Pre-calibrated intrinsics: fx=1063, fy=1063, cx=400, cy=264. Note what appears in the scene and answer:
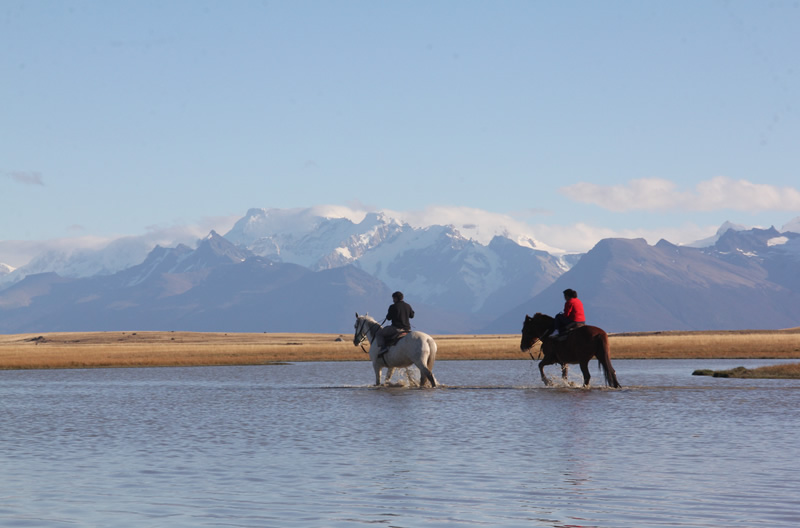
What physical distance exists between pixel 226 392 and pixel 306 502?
970 inches

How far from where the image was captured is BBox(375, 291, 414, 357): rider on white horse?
3625 centimetres

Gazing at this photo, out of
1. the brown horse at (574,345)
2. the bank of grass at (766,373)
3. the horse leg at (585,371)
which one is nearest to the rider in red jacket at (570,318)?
the brown horse at (574,345)

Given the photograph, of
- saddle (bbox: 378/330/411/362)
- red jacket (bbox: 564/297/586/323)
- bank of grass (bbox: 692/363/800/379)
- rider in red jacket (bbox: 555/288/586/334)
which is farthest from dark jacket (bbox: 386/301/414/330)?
bank of grass (bbox: 692/363/800/379)

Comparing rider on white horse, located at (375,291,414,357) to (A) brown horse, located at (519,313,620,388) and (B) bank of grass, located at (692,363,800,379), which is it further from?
(B) bank of grass, located at (692,363,800,379)

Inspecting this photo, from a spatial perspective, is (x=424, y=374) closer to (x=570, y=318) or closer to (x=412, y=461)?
(x=570, y=318)

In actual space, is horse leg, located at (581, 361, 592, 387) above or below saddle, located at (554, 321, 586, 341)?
below

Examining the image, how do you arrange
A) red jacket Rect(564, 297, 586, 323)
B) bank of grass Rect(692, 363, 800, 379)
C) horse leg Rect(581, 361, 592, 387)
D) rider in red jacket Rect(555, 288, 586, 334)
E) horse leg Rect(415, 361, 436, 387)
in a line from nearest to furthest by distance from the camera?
horse leg Rect(581, 361, 592, 387) < rider in red jacket Rect(555, 288, 586, 334) < red jacket Rect(564, 297, 586, 323) < horse leg Rect(415, 361, 436, 387) < bank of grass Rect(692, 363, 800, 379)

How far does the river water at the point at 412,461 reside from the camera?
1340 centimetres

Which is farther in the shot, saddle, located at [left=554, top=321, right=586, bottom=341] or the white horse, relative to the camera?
the white horse

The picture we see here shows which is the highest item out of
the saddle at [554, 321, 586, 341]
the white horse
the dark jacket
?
the dark jacket

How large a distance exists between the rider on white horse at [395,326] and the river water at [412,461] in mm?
3614

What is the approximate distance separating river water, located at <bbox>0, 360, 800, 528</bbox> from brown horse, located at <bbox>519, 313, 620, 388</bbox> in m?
1.89

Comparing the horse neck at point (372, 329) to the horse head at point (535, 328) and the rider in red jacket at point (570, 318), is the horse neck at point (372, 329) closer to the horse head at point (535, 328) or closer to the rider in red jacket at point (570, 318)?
the horse head at point (535, 328)

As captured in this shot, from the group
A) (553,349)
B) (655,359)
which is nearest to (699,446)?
(553,349)
